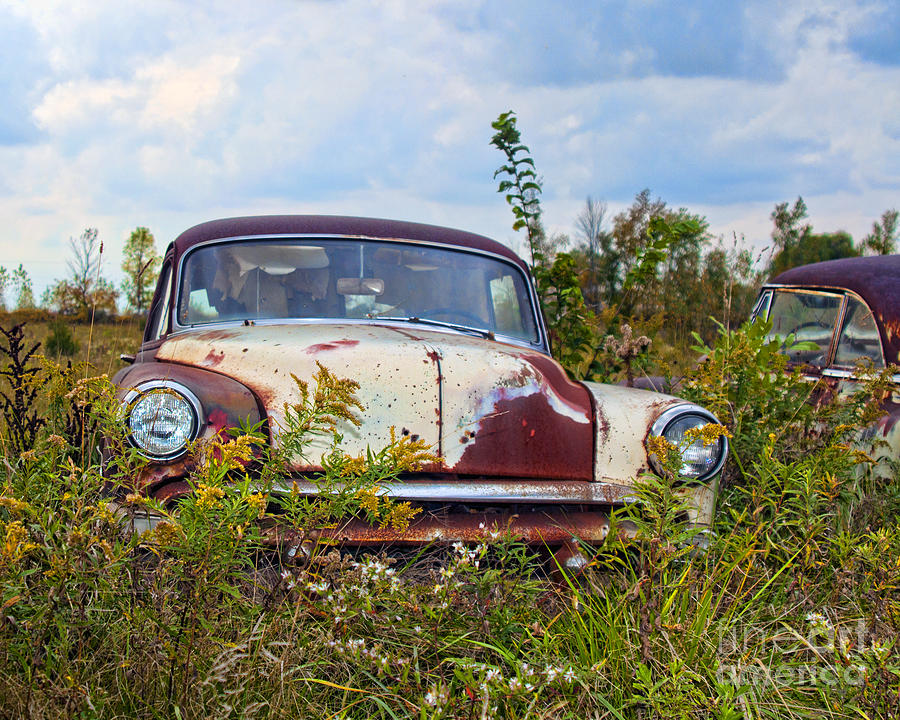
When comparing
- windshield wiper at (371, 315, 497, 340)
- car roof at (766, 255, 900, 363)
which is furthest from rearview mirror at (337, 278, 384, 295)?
car roof at (766, 255, 900, 363)

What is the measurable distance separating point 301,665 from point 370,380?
0.99 metres

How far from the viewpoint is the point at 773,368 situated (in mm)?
3535

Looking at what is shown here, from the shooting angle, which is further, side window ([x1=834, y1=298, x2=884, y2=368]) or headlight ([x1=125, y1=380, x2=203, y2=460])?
side window ([x1=834, y1=298, x2=884, y2=368])

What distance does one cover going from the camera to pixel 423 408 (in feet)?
8.70

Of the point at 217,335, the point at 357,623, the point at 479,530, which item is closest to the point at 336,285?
the point at 217,335

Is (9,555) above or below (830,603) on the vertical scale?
above

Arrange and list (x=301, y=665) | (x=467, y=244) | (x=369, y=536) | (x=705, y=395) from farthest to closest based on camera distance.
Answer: (x=467, y=244), (x=705, y=395), (x=369, y=536), (x=301, y=665)

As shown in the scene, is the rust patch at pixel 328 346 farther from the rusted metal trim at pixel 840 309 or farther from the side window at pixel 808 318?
the rusted metal trim at pixel 840 309

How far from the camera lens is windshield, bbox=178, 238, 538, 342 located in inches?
138

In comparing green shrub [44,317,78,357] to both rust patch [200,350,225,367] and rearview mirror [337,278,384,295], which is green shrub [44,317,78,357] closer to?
rearview mirror [337,278,384,295]

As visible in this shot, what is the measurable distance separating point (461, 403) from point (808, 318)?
11.9 feet

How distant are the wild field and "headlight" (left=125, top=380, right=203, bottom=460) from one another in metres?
0.17

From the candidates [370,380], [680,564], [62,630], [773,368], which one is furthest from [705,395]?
[62,630]

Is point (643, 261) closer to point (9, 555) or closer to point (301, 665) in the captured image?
point (301, 665)
